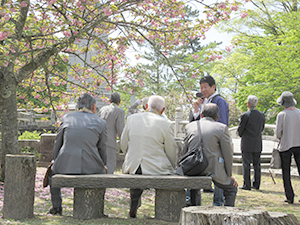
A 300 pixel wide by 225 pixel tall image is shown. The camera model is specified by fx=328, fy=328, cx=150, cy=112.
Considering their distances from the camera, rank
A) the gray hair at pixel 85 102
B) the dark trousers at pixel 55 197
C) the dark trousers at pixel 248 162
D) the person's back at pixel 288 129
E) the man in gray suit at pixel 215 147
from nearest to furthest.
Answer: the man in gray suit at pixel 215 147 → the gray hair at pixel 85 102 → the dark trousers at pixel 55 197 → the person's back at pixel 288 129 → the dark trousers at pixel 248 162

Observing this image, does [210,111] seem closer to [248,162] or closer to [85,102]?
[85,102]

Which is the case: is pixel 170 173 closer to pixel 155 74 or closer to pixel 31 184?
pixel 31 184

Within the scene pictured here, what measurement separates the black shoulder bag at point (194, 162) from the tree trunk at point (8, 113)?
12.9ft

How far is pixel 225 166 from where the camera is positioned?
3.96 metres

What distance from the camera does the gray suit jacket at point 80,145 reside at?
Answer: 3.94m

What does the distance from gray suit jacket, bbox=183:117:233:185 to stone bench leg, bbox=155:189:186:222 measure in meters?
0.45

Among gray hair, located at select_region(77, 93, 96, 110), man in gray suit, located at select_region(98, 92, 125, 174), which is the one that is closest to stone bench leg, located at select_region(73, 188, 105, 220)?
gray hair, located at select_region(77, 93, 96, 110)

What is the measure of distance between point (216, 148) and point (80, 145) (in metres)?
1.64

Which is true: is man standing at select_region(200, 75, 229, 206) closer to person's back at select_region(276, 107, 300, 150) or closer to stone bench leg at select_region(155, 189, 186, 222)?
stone bench leg at select_region(155, 189, 186, 222)

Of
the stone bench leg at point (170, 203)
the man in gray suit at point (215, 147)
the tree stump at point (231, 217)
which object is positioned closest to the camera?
the tree stump at point (231, 217)

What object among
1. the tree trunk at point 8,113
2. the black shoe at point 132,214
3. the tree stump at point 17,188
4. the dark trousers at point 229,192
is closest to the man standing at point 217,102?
the dark trousers at point 229,192

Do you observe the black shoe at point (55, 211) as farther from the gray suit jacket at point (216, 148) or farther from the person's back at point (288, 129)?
the person's back at point (288, 129)

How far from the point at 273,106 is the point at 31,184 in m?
17.1

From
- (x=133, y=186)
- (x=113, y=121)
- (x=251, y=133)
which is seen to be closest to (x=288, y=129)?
(x=251, y=133)
